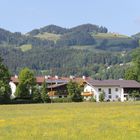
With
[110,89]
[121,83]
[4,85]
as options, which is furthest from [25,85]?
[110,89]

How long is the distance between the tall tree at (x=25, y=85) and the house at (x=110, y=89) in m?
29.7

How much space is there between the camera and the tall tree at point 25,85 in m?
129

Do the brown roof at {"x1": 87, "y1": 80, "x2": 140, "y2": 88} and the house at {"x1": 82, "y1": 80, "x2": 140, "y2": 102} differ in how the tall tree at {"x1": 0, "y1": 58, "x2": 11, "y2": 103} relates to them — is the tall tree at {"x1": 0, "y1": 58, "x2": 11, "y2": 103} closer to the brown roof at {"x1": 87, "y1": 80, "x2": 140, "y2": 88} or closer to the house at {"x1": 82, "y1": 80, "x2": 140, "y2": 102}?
the house at {"x1": 82, "y1": 80, "x2": 140, "y2": 102}

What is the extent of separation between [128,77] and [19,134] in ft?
492

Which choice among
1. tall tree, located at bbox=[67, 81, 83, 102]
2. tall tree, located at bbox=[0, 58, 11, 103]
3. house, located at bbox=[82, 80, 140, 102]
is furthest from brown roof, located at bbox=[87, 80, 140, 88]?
tall tree, located at bbox=[0, 58, 11, 103]

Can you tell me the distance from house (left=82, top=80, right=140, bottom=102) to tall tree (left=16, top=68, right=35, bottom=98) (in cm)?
2969

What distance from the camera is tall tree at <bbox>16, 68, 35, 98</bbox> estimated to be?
5076 inches

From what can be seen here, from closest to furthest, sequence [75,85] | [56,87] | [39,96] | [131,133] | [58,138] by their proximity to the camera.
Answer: [58,138], [131,133], [39,96], [75,85], [56,87]

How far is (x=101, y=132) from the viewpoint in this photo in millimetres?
25609

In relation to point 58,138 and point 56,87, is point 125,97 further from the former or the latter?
point 58,138

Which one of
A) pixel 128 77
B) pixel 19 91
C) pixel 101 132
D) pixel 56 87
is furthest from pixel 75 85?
pixel 101 132

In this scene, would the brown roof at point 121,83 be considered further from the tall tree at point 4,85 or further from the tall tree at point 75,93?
the tall tree at point 4,85

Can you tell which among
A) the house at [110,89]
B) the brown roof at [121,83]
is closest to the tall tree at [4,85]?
the house at [110,89]

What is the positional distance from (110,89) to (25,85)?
4556 centimetres
